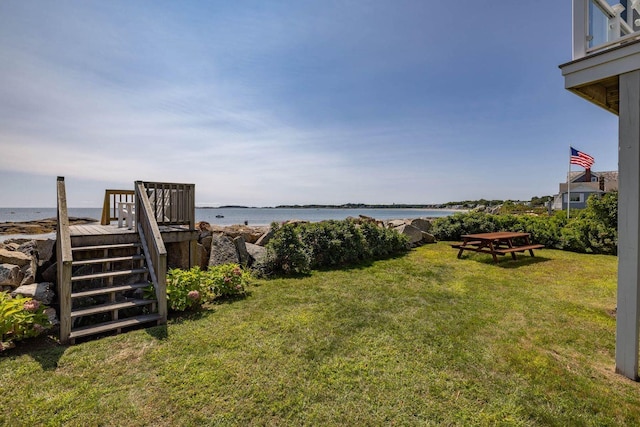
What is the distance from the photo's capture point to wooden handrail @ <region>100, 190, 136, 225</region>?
8.17 meters

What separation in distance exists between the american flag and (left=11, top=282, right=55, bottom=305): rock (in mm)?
19538

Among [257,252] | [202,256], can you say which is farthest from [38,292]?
[257,252]

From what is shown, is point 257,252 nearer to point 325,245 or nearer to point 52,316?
point 325,245

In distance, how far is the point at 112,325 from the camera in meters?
3.81

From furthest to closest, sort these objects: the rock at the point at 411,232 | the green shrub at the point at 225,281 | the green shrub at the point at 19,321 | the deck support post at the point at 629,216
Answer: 1. the rock at the point at 411,232
2. the green shrub at the point at 225,281
3. the green shrub at the point at 19,321
4. the deck support post at the point at 629,216

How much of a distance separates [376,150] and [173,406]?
16.5 metres

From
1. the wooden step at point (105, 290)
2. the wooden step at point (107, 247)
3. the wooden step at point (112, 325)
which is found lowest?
the wooden step at point (112, 325)

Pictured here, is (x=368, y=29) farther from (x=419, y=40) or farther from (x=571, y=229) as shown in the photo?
(x=571, y=229)

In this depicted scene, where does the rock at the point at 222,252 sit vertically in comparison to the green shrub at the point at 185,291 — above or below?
above

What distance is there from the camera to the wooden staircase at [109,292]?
3.85 m

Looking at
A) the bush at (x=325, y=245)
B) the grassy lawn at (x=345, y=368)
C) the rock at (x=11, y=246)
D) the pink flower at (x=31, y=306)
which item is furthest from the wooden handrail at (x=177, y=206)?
the rock at (x=11, y=246)

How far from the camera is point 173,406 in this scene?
7.69ft

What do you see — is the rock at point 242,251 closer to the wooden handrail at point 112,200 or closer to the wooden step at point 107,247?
the wooden step at point 107,247

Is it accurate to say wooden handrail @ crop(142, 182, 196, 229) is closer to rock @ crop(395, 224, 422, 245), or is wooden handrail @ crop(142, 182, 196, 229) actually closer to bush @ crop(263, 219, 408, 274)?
bush @ crop(263, 219, 408, 274)
